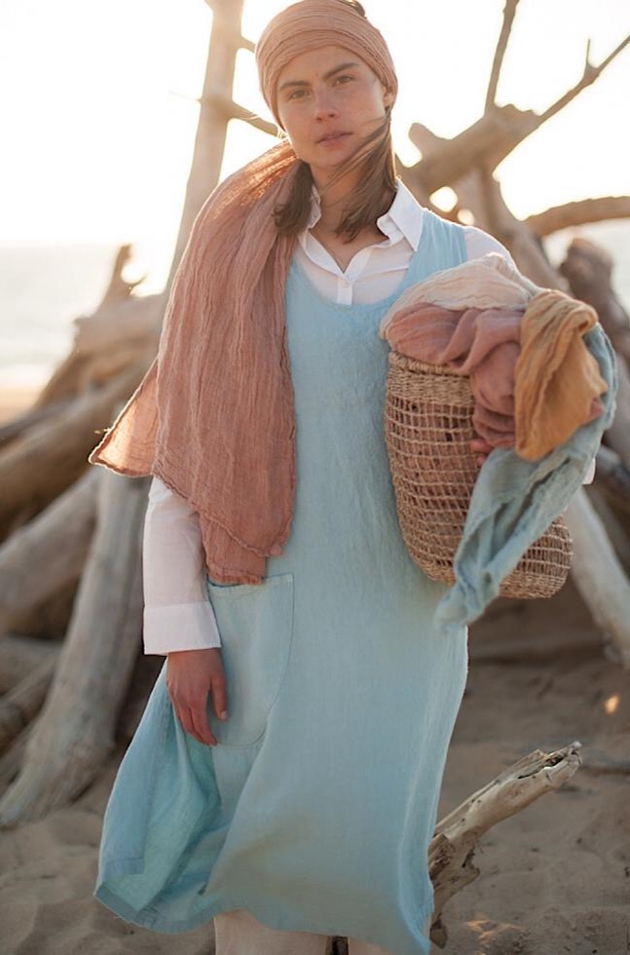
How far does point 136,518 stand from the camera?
4.39 meters

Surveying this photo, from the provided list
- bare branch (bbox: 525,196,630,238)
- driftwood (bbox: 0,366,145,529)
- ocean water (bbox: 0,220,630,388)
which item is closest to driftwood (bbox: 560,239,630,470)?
bare branch (bbox: 525,196,630,238)

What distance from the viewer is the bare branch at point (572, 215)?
203 inches

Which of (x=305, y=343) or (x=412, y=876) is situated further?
(x=412, y=876)

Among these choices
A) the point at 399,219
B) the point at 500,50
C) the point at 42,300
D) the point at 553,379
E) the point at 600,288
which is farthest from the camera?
the point at 42,300

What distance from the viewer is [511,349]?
1758mm

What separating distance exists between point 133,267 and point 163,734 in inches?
174

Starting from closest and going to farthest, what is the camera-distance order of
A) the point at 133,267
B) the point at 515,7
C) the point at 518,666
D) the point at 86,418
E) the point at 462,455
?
the point at 462,455
the point at 515,7
the point at 518,666
the point at 86,418
the point at 133,267

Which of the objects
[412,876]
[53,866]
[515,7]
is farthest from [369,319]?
[515,7]

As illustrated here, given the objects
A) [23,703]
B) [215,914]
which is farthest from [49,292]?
[215,914]

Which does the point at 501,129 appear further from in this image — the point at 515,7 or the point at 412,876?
the point at 412,876

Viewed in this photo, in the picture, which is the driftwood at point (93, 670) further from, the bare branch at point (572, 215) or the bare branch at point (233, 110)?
the bare branch at point (572, 215)

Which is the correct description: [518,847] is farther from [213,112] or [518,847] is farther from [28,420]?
[28,420]

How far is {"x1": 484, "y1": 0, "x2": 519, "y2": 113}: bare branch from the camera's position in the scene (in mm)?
→ 4031

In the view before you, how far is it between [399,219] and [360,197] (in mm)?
83
